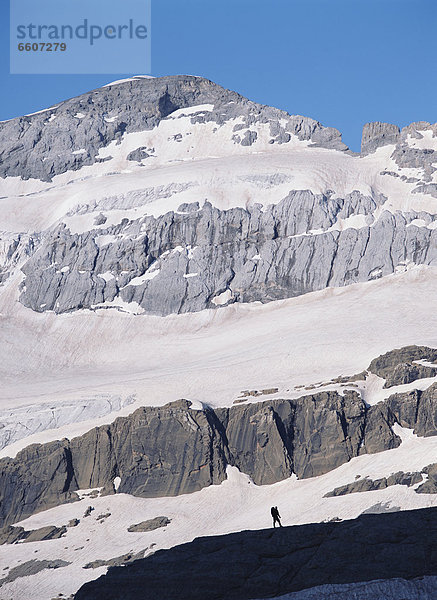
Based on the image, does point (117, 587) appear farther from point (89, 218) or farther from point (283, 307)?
point (89, 218)

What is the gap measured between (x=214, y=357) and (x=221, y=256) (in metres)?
40.3

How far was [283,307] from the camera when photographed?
163750 millimetres

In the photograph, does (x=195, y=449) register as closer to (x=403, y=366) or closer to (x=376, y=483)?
(x=376, y=483)

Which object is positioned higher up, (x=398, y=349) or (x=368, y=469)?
(x=398, y=349)

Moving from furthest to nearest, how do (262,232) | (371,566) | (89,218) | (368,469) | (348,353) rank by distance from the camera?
(89,218) → (262,232) → (348,353) → (368,469) → (371,566)

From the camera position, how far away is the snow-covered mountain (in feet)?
326

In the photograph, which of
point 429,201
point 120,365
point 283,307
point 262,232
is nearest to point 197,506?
point 120,365

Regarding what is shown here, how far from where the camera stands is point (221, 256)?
176375mm

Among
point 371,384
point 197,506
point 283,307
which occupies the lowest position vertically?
point 197,506

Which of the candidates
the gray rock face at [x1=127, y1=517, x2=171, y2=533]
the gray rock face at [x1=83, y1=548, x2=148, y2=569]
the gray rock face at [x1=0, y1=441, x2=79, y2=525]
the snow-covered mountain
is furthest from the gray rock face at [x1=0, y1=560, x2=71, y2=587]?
the gray rock face at [x1=0, y1=441, x2=79, y2=525]

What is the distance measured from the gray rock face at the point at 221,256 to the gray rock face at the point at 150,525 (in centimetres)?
7191

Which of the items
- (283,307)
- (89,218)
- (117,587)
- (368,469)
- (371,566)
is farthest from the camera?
(89,218)

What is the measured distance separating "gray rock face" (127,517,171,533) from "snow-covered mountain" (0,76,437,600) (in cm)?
33

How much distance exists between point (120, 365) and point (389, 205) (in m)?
64.3
